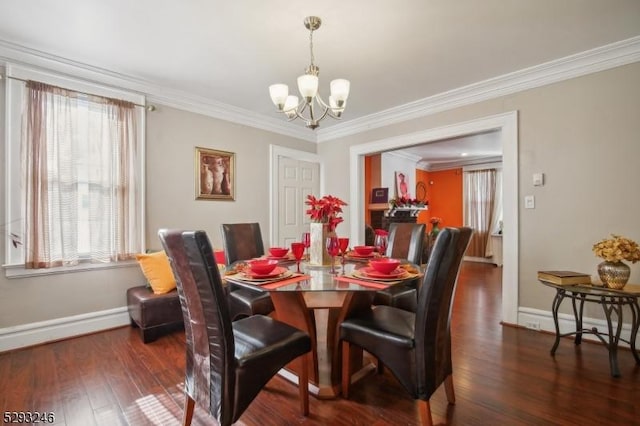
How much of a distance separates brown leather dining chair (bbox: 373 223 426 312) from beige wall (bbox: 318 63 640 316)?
49.0 inches

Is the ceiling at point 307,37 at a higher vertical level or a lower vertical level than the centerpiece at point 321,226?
higher

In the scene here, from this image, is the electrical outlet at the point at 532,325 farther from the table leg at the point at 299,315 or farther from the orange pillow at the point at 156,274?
the orange pillow at the point at 156,274

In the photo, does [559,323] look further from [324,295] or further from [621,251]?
[324,295]

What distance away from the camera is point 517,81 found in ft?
9.57

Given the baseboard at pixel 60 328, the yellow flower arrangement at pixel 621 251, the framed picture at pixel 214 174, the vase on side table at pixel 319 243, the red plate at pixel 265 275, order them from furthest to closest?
the framed picture at pixel 214 174
the baseboard at pixel 60 328
the yellow flower arrangement at pixel 621 251
the vase on side table at pixel 319 243
the red plate at pixel 265 275

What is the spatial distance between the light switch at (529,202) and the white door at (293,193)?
113 inches

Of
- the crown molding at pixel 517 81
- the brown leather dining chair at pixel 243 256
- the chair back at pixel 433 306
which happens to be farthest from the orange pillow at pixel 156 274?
the crown molding at pixel 517 81

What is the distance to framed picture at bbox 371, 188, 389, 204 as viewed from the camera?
18.4 feet

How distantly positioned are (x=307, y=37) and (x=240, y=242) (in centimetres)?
181

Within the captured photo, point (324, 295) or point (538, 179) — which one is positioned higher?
point (538, 179)

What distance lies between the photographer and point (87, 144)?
8.88ft

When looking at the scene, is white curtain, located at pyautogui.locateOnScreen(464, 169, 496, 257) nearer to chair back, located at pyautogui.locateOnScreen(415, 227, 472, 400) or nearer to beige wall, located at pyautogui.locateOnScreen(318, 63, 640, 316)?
beige wall, located at pyautogui.locateOnScreen(318, 63, 640, 316)

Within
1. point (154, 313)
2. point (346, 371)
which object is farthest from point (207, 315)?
point (154, 313)

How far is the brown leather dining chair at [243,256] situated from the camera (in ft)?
7.56
